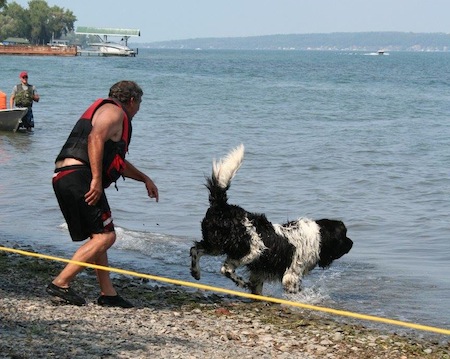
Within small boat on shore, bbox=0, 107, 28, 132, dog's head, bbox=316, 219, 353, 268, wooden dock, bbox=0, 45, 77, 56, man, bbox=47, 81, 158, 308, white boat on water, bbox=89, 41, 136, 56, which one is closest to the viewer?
man, bbox=47, 81, 158, 308

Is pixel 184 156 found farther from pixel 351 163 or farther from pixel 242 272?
pixel 242 272

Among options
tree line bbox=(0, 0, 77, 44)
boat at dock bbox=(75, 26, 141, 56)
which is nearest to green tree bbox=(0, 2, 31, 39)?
tree line bbox=(0, 0, 77, 44)

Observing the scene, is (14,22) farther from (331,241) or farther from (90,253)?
(90,253)

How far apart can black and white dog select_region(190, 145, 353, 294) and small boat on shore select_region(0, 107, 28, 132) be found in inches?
563

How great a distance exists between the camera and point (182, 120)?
26.5 m

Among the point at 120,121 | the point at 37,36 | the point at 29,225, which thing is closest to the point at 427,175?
the point at 29,225

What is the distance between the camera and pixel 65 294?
6.43 m

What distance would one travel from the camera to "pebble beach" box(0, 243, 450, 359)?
208 inches

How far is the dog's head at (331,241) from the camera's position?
25.5 feet

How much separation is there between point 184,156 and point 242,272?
10.4m

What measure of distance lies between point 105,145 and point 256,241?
1.87 metres

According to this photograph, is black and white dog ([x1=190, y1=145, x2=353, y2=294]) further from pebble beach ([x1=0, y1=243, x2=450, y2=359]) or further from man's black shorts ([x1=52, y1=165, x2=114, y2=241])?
man's black shorts ([x1=52, y1=165, x2=114, y2=241])

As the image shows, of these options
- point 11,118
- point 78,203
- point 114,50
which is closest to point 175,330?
point 78,203

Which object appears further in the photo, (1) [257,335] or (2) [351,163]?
(2) [351,163]
